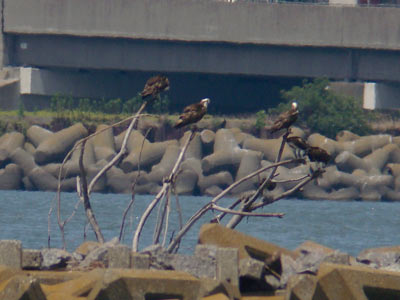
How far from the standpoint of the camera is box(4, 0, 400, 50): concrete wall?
5338 cm

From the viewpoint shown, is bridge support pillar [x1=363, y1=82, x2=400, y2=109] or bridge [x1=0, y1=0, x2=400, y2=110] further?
bridge support pillar [x1=363, y1=82, x2=400, y2=109]

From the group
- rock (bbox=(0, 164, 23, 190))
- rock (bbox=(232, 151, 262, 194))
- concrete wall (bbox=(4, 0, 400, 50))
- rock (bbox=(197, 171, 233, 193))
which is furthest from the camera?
concrete wall (bbox=(4, 0, 400, 50))

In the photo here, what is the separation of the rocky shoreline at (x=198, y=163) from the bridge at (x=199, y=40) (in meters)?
5.06

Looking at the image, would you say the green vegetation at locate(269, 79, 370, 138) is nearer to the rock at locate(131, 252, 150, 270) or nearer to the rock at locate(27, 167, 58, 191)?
the rock at locate(27, 167, 58, 191)

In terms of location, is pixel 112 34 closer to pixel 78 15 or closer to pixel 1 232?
pixel 78 15

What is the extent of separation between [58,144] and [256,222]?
535 inches

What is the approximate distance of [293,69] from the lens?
54281 mm

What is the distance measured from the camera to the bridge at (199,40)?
5344cm

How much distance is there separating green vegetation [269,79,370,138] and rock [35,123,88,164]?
8483 millimetres

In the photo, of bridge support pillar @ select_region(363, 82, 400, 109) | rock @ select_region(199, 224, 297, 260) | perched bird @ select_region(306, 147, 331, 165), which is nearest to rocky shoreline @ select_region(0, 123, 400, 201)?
bridge support pillar @ select_region(363, 82, 400, 109)

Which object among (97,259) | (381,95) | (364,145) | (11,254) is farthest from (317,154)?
(381,95)

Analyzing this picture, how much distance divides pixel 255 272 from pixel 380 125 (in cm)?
3939

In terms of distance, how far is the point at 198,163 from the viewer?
155 feet

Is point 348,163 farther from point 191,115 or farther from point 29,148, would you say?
point 191,115
